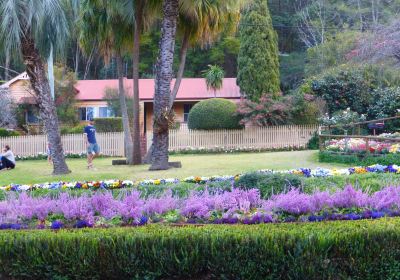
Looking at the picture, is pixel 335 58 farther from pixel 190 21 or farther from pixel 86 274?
pixel 86 274

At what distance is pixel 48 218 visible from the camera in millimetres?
7254

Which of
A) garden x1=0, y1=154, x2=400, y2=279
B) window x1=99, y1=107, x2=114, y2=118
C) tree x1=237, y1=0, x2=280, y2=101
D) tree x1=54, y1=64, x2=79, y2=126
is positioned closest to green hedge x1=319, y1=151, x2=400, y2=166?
garden x1=0, y1=154, x2=400, y2=279

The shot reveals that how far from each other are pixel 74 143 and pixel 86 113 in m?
10.2

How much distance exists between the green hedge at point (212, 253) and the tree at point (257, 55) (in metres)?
26.1

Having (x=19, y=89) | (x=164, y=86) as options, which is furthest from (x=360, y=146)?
(x=19, y=89)

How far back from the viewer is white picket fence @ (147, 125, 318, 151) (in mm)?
29219

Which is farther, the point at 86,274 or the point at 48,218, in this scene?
the point at 48,218

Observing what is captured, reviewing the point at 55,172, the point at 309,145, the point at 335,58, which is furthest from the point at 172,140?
the point at 335,58

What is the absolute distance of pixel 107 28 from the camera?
20.8m

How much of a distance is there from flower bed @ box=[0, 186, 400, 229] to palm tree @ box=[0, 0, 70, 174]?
9698 mm

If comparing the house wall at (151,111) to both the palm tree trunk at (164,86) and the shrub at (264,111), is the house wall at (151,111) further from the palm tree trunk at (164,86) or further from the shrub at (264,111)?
the palm tree trunk at (164,86)

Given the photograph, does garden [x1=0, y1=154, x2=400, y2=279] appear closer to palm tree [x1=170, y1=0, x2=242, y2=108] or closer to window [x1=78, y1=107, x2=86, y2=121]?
palm tree [x1=170, y1=0, x2=242, y2=108]

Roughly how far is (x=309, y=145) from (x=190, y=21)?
37.0 ft

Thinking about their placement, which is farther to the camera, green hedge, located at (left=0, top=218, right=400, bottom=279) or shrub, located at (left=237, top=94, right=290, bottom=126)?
shrub, located at (left=237, top=94, right=290, bottom=126)
